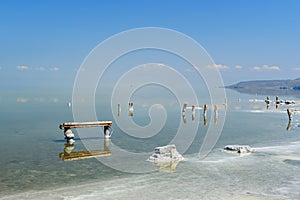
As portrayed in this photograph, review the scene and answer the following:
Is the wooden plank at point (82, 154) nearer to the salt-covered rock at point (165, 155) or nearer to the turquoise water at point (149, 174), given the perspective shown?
the turquoise water at point (149, 174)

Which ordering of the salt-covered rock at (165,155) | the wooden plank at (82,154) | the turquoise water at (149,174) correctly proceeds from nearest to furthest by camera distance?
the turquoise water at (149,174) < the salt-covered rock at (165,155) < the wooden plank at (82,154)

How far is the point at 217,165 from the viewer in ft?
73.9

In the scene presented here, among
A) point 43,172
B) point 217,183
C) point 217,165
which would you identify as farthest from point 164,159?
point 43,172

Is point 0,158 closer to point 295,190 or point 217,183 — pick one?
point 217,183

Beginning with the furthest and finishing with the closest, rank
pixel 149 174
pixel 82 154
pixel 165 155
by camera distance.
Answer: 1. pixel 82 154
2. pixel 165 155
3. pixel 149 174

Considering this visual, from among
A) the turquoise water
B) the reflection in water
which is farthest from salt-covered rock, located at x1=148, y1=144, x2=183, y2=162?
the reflection in water

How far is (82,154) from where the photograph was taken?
26.4 metres

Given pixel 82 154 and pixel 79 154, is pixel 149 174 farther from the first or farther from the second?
pixel 79 154

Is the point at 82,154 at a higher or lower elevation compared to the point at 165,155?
lower

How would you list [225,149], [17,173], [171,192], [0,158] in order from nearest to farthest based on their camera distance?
1. [171,192]
2. [17,173]
3. [0,158]
4. [225,149]

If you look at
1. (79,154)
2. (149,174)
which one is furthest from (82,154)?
(149,174)

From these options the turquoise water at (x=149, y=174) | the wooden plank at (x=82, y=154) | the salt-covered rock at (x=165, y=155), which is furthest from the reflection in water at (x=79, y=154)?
the salt-covered rock at (x=165, y=155)

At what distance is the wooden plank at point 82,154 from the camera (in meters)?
25.2

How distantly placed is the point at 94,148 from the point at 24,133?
431 inches
